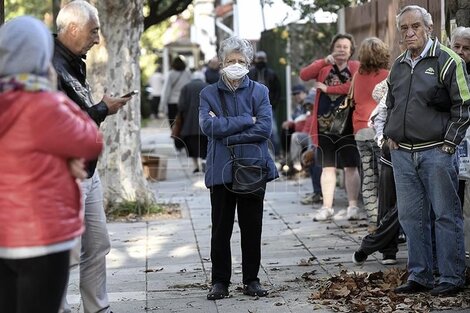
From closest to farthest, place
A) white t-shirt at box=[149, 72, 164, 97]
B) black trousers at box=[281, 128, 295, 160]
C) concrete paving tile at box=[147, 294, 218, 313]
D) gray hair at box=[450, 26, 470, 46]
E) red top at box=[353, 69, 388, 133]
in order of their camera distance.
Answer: concrete paving tile at box=[147, 294, 218, 313] < gray hair at box=[450, 26, 470, 46] < red top at box=[353, 69, 388, 133] < black trousers at box=[281, 128, 295, 160] < white t-shirt at box=[149, 72, 164, 97]

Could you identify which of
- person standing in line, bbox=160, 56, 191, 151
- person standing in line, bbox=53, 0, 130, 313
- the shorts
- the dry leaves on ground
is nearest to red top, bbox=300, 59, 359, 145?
the shorts

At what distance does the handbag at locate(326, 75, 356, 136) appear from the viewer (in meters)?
10.7

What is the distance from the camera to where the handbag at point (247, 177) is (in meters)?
7.41

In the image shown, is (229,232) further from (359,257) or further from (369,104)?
(369,104)

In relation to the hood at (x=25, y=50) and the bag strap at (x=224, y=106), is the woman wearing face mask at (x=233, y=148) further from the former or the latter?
the hood at (x=25, y=50)

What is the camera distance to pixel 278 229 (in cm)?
1109

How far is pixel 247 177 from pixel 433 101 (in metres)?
1.42

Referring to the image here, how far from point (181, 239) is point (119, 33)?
311cm

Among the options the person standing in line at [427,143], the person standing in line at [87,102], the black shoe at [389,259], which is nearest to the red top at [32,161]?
the person standing in line at [87,102]

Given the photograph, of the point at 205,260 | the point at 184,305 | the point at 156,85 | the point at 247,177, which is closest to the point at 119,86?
the point at 205,260

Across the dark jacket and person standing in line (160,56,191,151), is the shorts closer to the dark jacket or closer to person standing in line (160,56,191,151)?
the dark jacket

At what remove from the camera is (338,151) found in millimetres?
11469

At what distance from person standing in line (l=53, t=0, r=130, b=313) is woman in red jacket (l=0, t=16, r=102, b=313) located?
1.53 m

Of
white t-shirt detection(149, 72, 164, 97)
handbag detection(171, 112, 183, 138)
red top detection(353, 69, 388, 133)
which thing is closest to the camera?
red top detection(353, 69, 388, 133)
